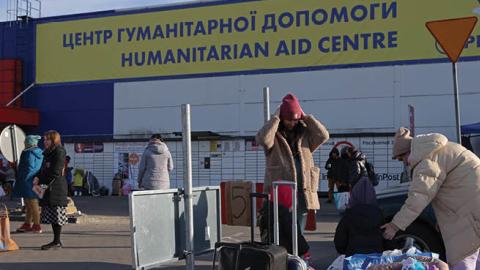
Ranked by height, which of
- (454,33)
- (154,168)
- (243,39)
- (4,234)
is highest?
(243,39)

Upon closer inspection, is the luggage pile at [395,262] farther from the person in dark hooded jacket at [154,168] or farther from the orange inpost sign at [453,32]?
the person in dark hooded jacket at [154,168]

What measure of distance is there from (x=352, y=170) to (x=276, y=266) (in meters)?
7.92

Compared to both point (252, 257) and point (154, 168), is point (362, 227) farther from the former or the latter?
point (154, 168)

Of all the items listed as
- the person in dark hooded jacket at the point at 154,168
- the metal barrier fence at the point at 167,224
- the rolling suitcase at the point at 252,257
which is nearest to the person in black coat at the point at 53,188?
the person in dark hooded jacket at the point at 154,168

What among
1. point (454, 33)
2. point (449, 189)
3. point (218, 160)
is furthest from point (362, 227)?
point (218, 160)

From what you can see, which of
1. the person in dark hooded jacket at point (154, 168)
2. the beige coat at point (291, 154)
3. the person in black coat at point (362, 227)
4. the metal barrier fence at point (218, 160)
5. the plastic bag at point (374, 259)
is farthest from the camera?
the metal barrier fence at point (218, 160)

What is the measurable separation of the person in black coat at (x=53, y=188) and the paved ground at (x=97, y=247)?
0.44 meters

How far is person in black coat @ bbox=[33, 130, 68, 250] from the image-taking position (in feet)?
29.2

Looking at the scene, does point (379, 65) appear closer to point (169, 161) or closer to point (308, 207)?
point (169, 161)

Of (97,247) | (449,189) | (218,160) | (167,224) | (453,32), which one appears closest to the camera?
(449,189)

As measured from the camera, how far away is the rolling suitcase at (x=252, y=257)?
4578 millimetres

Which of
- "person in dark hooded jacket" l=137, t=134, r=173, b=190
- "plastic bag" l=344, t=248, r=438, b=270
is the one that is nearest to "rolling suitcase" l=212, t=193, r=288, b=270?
"plastic bag" l=344, t=248, r=438, b=270

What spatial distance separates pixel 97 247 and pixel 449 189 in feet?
21.0

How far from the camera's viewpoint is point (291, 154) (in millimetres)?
5664
